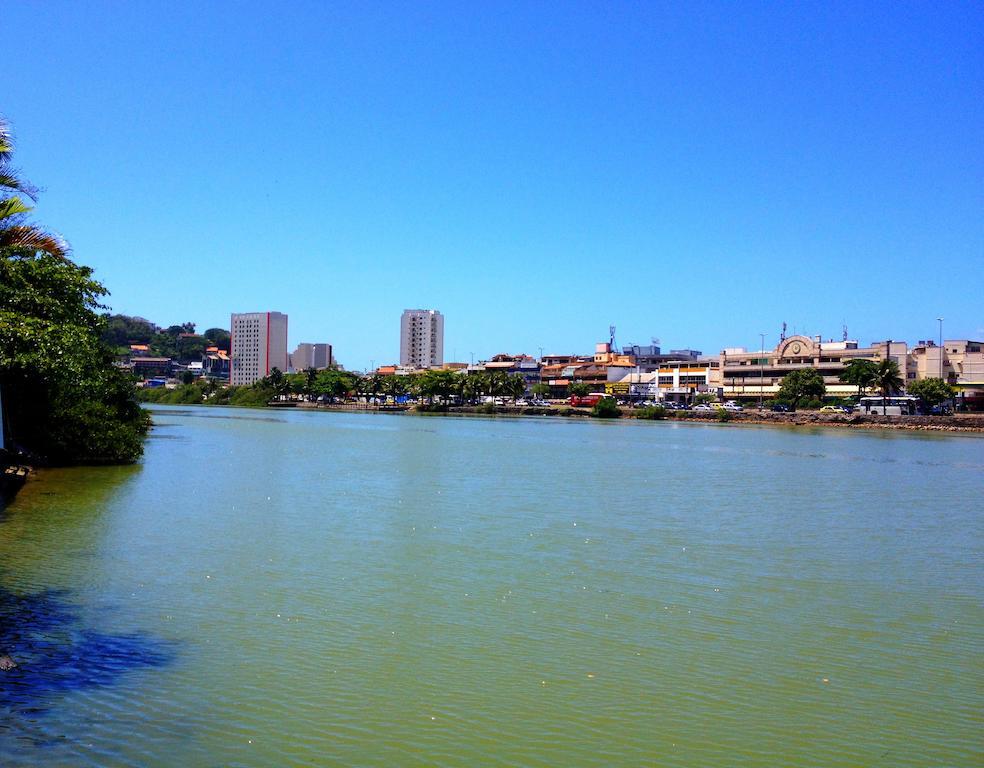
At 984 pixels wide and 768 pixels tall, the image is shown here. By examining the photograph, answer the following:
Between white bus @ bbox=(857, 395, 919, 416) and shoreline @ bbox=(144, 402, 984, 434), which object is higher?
white bus @ bbox=(857, 395, 919, 416)

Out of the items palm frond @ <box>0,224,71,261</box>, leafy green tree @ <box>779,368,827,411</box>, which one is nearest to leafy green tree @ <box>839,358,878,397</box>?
leafy green tree @ <box>779,368,827,411</box>

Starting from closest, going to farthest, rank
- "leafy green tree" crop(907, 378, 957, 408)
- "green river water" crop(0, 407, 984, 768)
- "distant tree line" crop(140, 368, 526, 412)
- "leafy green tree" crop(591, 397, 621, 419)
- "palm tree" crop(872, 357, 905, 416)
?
"green river water" crop(0, 407, 984, 768) < "leafy green tree" crop(907, 378, 957, 408) < "palm tree" crop(872, 357, 905, 416) < "leafy green tree" crop(591, 397, 621, 419) < "distant tree line" crop(140, 368, 526, 412)

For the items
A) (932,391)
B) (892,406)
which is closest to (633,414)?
(892,406)

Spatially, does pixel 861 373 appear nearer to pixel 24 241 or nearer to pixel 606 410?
pixel 606 410

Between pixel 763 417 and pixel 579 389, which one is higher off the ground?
pixel 579 389

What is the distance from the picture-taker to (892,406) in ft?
360

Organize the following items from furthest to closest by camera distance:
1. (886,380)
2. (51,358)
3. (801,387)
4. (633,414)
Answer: (633,414) < (801,387) < (886,380) < (51,358)

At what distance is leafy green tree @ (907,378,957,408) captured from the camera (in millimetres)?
107062

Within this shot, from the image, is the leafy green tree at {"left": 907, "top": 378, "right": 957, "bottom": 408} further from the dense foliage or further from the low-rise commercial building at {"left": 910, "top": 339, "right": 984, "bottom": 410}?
the dense foliage

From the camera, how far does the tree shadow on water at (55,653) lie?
9.21 metres

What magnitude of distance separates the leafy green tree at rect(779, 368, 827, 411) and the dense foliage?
10062cm

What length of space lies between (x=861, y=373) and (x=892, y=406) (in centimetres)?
585

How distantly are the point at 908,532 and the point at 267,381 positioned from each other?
157500mm

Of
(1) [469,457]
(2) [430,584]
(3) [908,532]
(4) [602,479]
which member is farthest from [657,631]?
(1) [469,457]
